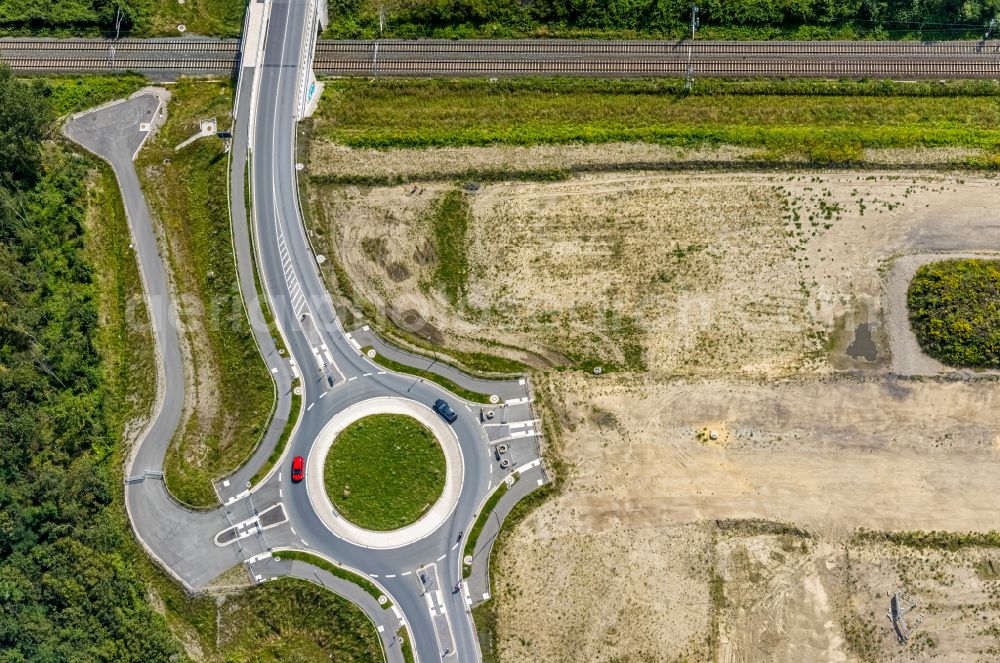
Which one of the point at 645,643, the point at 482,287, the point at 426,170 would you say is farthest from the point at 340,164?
the point at 645,643

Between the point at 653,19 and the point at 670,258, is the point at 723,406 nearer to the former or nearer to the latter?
the point at 670,258

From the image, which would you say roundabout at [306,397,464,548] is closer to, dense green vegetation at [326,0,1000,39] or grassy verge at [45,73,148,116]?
dense green vegetation at [326,0,1000,39]

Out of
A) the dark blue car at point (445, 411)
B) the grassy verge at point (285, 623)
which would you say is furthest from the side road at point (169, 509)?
the dark blue car at point (445, 411)

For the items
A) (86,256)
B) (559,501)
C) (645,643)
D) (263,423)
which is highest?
(86,256)

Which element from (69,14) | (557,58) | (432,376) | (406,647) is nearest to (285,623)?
(406,647)

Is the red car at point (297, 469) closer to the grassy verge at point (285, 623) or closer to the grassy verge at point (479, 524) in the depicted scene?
the grassy verge at point (285, 623)

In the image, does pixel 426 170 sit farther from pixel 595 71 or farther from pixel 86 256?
pixel 86 256
